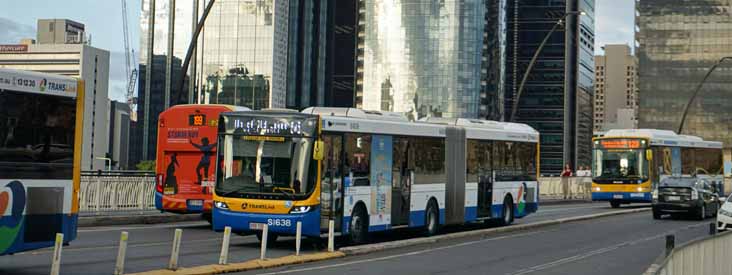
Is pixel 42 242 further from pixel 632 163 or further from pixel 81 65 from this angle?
pixel 81 65

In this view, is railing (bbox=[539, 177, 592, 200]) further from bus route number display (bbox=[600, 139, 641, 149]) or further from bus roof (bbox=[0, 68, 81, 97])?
bus roof (bbox=[0, 68, 81, 97])

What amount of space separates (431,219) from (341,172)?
184 inches

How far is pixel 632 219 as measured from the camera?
3600 cm

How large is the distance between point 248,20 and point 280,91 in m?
9.64

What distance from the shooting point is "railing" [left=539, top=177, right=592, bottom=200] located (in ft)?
178

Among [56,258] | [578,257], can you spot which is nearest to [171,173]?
[578,257]

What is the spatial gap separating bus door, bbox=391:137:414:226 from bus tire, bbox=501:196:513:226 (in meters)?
6.46

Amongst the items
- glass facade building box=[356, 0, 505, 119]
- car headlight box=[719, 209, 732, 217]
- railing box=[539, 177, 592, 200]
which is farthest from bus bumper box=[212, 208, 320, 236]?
glass facade building box=[356, 0, 505, 119]

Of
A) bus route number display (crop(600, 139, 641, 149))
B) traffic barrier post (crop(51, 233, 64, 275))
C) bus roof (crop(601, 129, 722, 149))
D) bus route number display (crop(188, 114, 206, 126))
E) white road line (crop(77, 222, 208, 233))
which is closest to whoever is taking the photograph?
traffic barrier post (crop(51, 233, 64, 275))

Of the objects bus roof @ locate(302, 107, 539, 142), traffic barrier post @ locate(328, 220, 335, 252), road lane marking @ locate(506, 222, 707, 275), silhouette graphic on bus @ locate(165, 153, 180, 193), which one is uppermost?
bus roof @ locate(302, 107, 539, 142)

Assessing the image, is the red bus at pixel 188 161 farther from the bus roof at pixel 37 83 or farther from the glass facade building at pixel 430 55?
the glass facade building at pixel 430 55

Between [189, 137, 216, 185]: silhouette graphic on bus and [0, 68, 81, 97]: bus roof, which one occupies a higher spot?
[0, 68, 81, 97]: bus roof

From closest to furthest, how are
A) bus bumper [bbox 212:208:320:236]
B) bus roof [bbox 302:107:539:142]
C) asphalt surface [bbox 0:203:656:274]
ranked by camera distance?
asphalt surface [bbox 0:203:656:274], bus bumper [bbox 212:208:320:236], bus roof [bbox 302:107:539:142]

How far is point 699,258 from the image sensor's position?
47.2 ft
